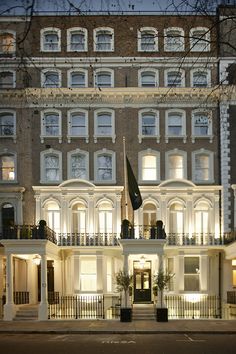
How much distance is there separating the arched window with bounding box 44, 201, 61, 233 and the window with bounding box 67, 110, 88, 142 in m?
4.51

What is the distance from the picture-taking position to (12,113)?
39.2 meters

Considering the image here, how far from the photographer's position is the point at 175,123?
39469 millimetres

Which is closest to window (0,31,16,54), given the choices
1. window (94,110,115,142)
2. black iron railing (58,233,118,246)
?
window (94,110,115,142)

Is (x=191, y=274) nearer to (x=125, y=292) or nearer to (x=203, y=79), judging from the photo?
(x=125, y=292)

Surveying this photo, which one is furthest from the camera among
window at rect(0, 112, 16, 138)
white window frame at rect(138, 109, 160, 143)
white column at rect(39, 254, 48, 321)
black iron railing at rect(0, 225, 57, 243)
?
window at rect(0, 112, 16, 138)

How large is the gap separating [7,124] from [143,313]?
1450 centimetres

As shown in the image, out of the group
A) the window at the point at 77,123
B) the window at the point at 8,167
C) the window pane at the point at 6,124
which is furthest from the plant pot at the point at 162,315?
the window pane at the point at 6,124

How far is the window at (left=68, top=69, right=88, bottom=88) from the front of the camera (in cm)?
3966

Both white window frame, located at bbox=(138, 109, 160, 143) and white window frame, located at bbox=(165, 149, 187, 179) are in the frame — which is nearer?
white window frame, located at bbox=(165, 149, 187, 179)

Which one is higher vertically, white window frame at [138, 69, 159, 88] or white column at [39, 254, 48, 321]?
white window frame at [138, 69, 159, 88]

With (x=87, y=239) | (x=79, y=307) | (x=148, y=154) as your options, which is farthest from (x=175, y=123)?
(x=79, y=307)

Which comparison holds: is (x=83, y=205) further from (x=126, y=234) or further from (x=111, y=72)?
(x=111, y=72)

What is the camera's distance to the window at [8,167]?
39031 mm

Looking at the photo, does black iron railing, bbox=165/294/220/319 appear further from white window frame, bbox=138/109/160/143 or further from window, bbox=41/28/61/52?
window, bbox=41/28/61/52
